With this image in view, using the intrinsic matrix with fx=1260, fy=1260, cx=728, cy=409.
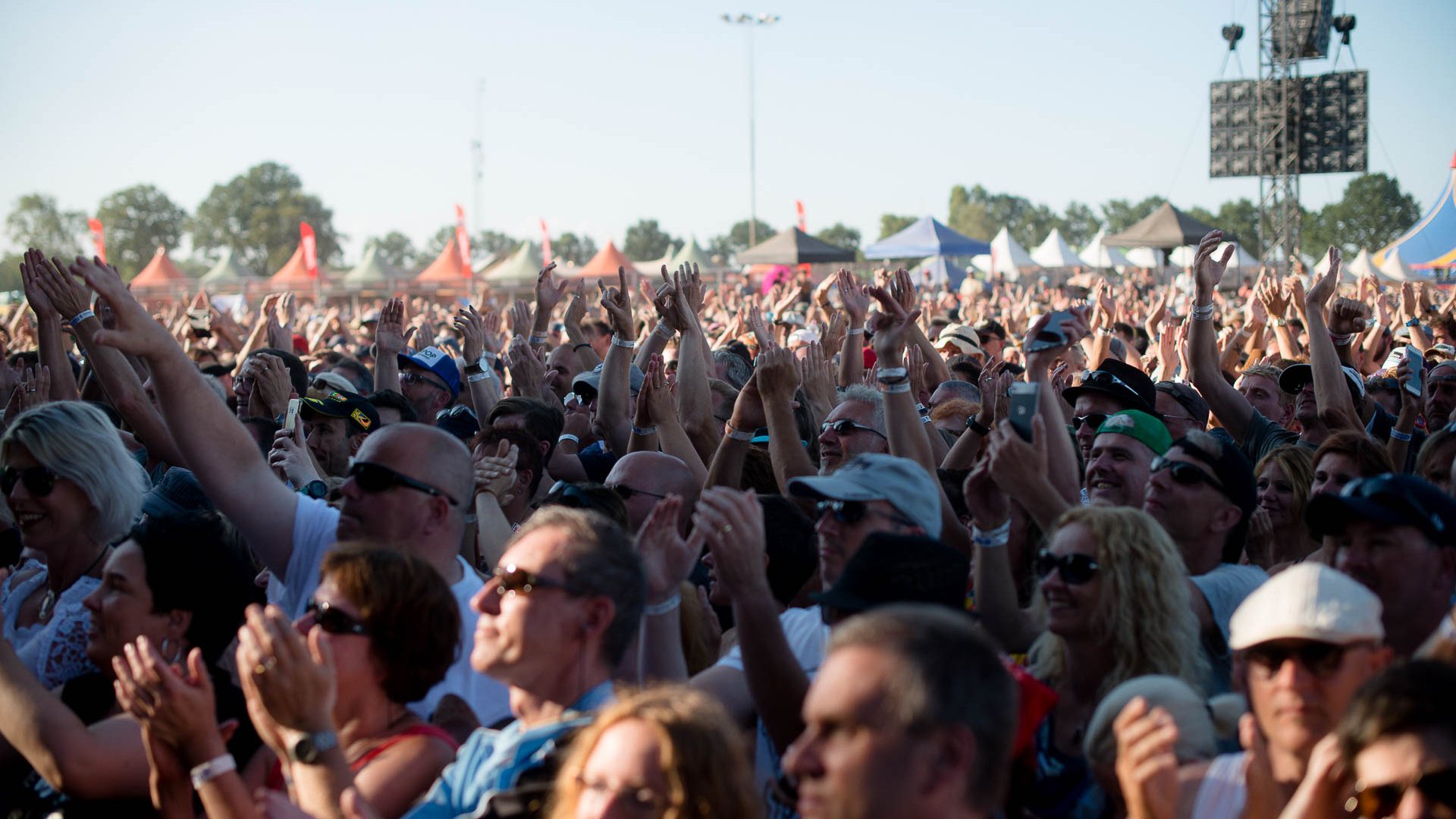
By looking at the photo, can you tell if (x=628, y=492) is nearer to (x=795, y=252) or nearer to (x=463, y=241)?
(x=795, y=252)

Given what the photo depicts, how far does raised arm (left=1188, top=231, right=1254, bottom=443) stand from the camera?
6.34m

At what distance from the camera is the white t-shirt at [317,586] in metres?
3.23

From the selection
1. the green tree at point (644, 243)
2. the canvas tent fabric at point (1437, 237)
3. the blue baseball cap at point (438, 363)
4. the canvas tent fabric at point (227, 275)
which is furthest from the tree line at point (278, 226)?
the blue baseball cap at point (438, 363)

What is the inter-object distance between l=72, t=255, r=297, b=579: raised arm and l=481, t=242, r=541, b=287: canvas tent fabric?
38051 mm

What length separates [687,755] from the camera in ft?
6.93

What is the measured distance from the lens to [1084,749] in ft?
8.59

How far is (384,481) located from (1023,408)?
1908 millimetres

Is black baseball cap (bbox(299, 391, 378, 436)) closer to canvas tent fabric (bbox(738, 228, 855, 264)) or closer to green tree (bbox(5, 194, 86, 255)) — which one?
canvas tent fabric (bbox(738, 228, 855, 264))

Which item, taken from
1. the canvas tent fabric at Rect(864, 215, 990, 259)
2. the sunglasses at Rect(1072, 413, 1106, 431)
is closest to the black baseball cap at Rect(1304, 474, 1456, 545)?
the sunglasses at Rect(1072, 413, 1106, 431)

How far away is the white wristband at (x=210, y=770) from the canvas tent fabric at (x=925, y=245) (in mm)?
24467

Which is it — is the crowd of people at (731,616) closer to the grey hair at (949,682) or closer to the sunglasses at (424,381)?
the grey hair at (949,682)

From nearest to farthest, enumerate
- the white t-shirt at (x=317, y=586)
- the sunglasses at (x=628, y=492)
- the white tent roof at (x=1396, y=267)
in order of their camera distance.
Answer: the white t-shirt at (x=317, y=586) → the sunglasses at (x=628, y=492) → the white tent roof at (x=1396, y=267)

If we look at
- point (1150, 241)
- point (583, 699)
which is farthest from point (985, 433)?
point (1150, 241)

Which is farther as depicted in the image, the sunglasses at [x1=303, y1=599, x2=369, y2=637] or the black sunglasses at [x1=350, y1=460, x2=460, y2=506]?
the black sunglasses at [x1=350, y1=460, x2=460, y2=506]
